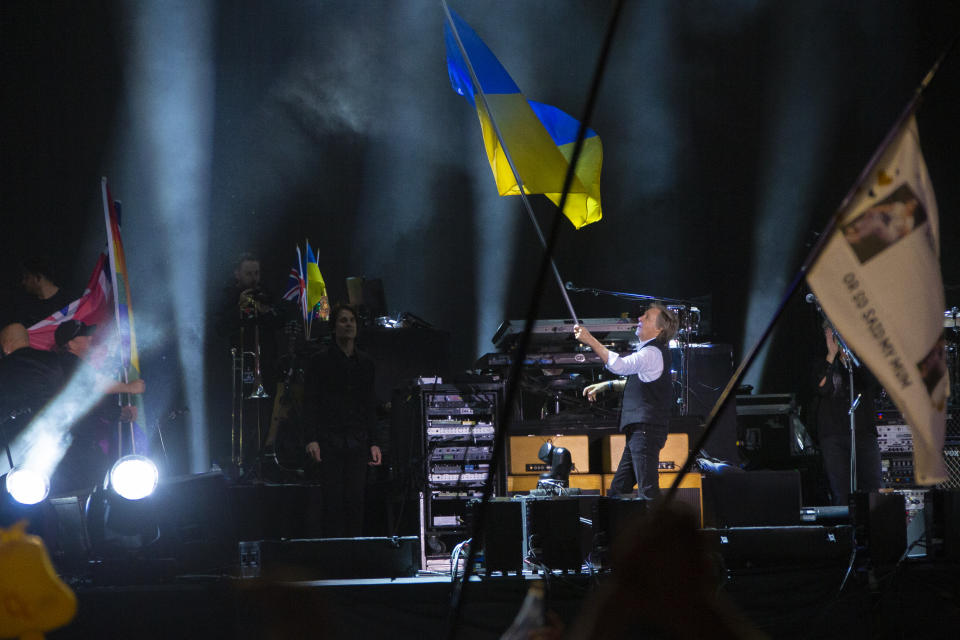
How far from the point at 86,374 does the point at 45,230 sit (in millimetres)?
4911

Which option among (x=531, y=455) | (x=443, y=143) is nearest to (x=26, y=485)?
(x=531, y=455)

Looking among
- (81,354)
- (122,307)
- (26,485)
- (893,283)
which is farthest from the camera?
(81,354)

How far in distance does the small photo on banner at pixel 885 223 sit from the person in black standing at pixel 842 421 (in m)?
5.76

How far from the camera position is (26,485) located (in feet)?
17.4

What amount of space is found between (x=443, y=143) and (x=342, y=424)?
7186 millimetres

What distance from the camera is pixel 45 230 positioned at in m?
10.9

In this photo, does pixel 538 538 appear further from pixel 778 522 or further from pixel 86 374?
pixel 86 374

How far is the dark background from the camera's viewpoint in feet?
37.9

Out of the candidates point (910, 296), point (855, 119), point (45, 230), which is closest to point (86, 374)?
point (45, 230)

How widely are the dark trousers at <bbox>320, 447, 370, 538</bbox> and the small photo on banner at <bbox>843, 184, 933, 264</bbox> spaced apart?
4948mm

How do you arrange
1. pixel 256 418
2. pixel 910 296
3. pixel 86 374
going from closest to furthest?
pixel 910 296 → pixel 86 374 → pixel 256 418

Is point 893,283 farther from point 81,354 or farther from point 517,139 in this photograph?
point 81,354

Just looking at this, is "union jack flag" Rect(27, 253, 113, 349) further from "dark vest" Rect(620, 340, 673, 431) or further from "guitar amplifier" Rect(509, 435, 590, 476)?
"dark vest" Rect(620, 340, 673, 431)

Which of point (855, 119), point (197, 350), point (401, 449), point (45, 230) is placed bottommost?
point (401, 449)
